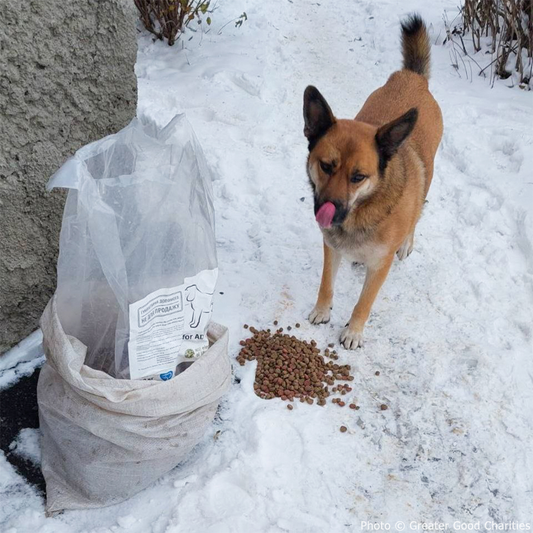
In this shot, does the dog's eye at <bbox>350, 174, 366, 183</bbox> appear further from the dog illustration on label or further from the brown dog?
the dog illustration on label

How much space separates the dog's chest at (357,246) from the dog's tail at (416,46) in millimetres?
1278

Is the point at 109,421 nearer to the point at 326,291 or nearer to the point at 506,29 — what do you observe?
the point at 326,291

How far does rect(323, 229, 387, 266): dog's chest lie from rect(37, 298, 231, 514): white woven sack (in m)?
0.75

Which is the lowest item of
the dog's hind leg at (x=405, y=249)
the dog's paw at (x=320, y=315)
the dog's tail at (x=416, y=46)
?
the dog's paw at (x=320, y=315)

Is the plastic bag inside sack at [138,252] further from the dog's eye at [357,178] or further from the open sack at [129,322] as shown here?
the dog's eye at [357,178]

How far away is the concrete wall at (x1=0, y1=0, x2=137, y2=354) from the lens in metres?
2.09

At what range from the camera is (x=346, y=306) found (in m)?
2.98

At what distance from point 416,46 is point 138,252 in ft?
7.07

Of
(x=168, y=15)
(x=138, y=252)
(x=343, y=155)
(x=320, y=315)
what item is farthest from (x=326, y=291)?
(x=168, y=15)

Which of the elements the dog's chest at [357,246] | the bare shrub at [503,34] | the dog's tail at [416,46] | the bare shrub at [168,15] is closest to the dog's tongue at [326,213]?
the dog's chest at [357,246]

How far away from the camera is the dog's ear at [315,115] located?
7.60ft

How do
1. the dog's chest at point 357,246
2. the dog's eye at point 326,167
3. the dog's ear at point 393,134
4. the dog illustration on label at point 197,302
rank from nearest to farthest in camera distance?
1. the dog illustration on label at point 197,302
2. the dog's ear at point 393,134
3. the dog's eye at point 326,167
4. the dog's chest at point 357,246

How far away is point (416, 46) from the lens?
10.8 ft

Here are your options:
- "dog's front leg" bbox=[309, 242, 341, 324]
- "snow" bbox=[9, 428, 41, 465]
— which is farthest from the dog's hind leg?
"snow" bbox=[9, 428, 41, 465]
